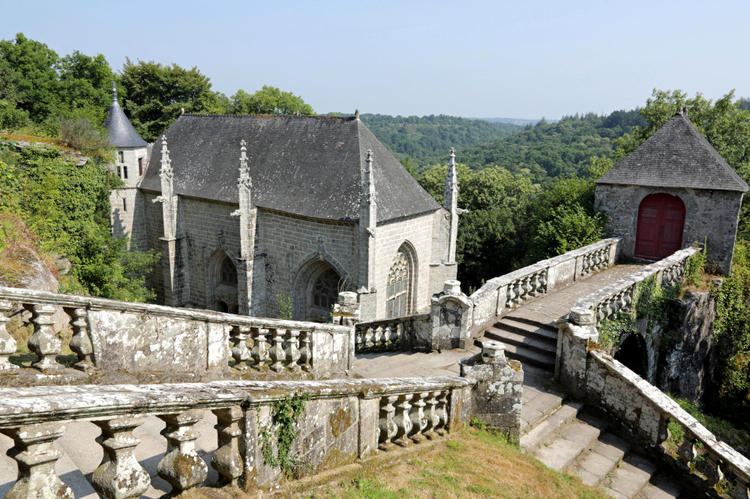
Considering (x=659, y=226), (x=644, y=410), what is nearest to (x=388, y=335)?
(x=644, y=410)

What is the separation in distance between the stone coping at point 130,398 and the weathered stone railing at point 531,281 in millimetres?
6668

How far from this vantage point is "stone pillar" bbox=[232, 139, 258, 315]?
1800cm

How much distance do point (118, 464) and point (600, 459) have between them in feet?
22.6

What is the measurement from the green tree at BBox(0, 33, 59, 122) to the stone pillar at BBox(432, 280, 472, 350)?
3107cm

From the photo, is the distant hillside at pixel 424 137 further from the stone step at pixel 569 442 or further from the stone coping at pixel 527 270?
the stone step at pixel 569 442

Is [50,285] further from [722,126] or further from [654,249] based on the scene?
[722,126]

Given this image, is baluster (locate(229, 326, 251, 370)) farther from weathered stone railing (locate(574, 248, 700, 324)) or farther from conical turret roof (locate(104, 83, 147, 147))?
conical turret roof (locate(104, 83, 147, 147))

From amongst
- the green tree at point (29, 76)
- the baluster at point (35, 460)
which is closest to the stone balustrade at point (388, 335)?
the baluster at point (35, 460)

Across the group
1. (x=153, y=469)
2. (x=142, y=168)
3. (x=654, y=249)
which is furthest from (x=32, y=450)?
(x=142, y=168)

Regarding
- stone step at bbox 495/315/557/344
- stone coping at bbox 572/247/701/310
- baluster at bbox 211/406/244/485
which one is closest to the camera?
baluster at bbox 211/406/244/485

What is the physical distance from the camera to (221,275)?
21172 mm

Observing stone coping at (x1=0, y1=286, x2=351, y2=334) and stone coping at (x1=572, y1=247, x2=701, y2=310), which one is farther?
stone coping at (x1=572, y1=247, x2=701, y2=310)

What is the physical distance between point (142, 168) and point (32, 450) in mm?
22728

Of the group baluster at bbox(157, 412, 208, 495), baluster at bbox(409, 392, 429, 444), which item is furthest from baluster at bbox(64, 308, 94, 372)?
baluster at bbox(409, 392, 429, 444)
